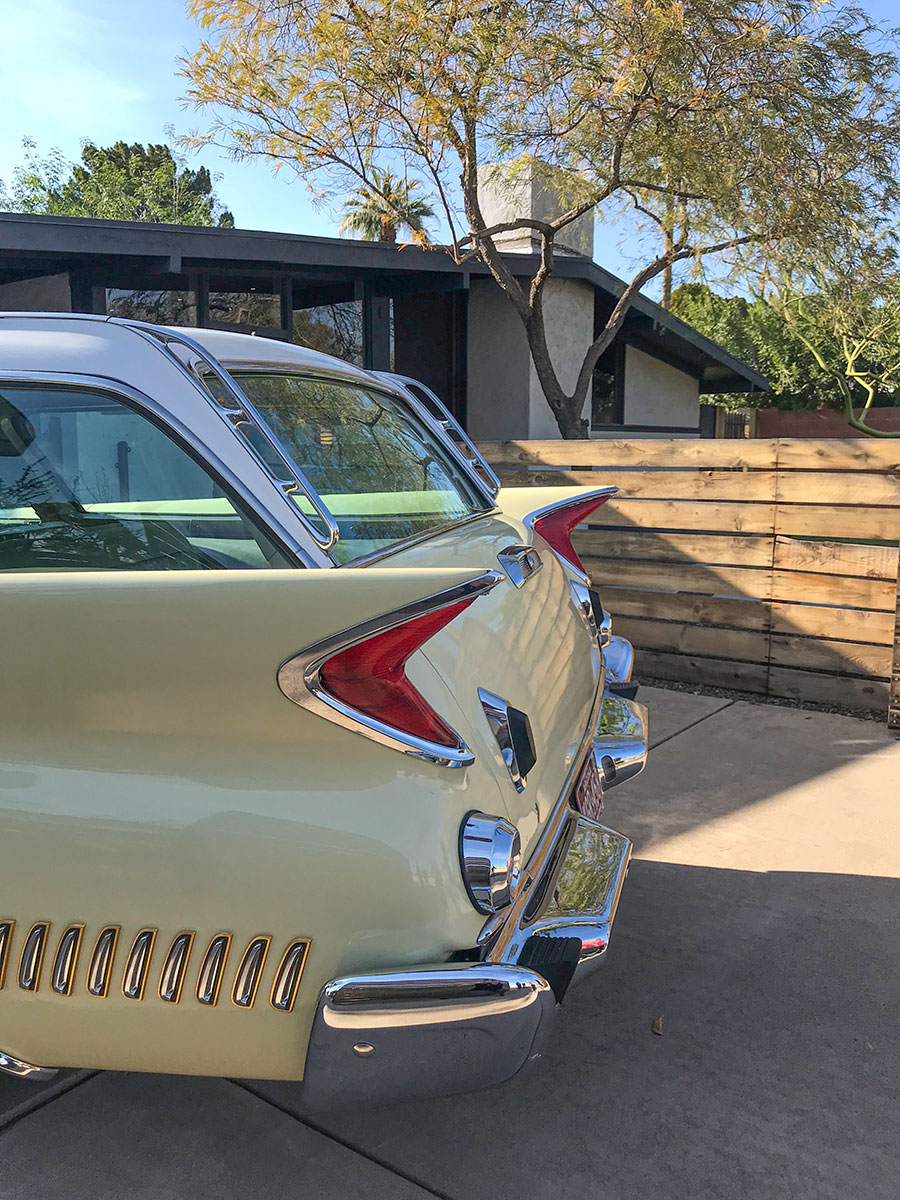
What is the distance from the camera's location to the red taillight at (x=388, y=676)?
1550mm

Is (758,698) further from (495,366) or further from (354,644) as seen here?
(495,366)

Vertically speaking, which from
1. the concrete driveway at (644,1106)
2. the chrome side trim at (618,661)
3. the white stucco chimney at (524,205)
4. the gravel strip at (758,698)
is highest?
the white stucco chimney at (524,205)

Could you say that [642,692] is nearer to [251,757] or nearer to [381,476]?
[381,476]

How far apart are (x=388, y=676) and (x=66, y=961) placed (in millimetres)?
655

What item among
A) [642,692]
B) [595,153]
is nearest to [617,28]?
[595,153]

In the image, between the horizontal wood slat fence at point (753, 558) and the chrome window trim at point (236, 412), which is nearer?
the chrome window trim at point (236, 412)

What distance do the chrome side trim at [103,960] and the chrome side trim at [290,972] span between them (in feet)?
0.83

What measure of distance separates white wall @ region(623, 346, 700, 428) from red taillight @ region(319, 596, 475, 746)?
18197mm

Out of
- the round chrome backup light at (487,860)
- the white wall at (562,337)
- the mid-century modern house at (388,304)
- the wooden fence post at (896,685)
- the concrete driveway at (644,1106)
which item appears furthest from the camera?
the white wall at (562,337)

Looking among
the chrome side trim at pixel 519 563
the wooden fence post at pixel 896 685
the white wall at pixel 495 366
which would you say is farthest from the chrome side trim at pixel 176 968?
the white wall at pixel 495 366

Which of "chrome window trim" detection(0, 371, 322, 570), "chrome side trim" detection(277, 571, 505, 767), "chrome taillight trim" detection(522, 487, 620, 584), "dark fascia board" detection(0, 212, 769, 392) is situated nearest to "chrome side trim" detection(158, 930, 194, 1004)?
"chrome side trim" detection(277, 571, 505, 767)

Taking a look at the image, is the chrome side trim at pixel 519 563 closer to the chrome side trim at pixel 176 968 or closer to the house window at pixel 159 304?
the chrome side trim at pixel 176 968

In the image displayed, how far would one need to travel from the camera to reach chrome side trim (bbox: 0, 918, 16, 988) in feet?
5.17

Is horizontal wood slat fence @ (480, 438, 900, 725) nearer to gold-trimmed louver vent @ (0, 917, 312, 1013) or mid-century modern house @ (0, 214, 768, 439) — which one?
gold-trimmed louver vent @ (0, 917, 312, 1013)
